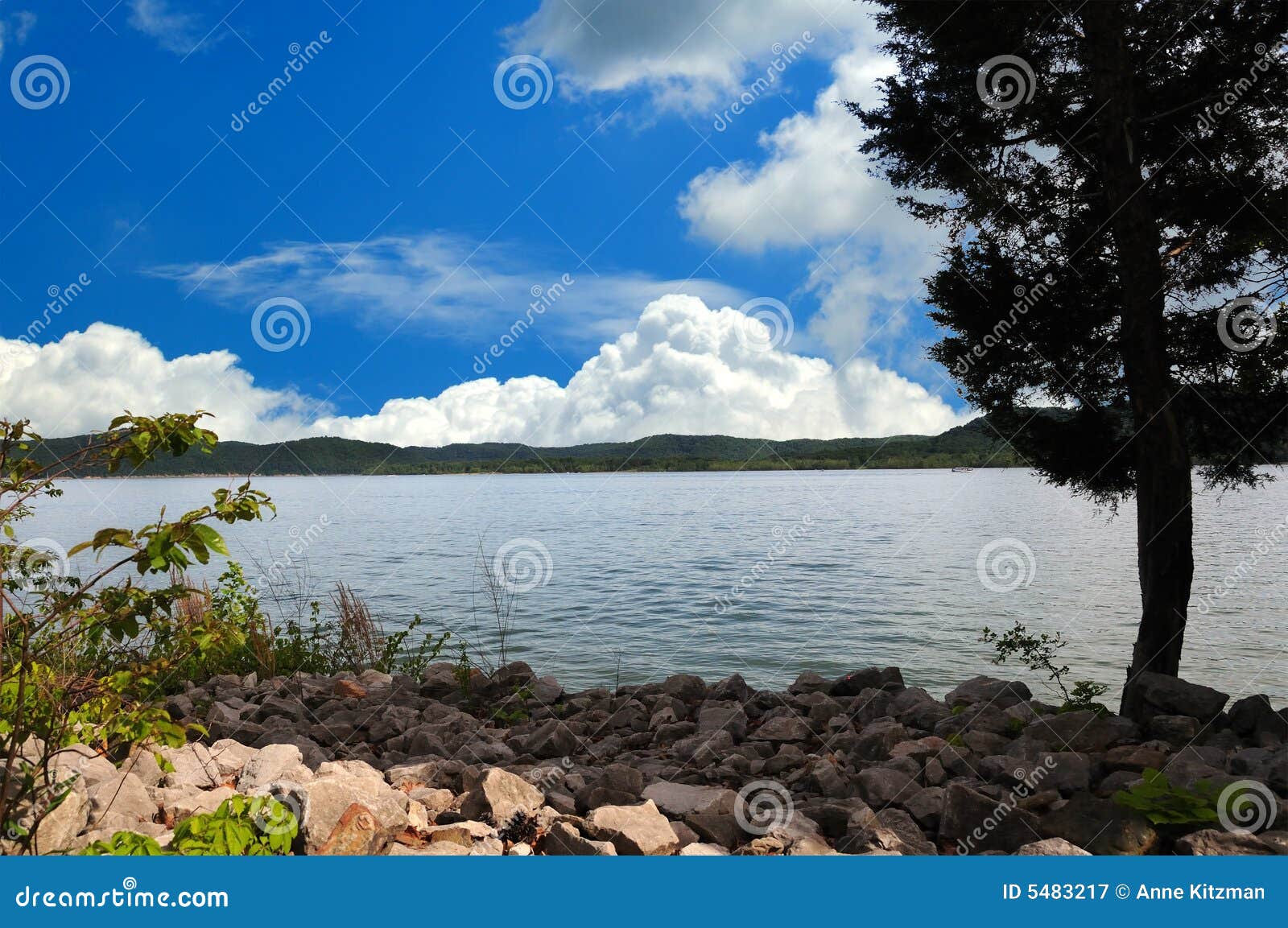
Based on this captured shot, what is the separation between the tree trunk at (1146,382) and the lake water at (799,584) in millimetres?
1904

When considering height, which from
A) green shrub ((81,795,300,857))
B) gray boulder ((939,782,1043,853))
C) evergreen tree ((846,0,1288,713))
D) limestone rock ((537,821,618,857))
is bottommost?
gray boulder ((939,782,1043,853))

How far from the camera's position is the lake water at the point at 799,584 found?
10266 millimetres

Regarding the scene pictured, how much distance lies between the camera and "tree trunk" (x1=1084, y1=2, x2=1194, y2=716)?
7.16 meters

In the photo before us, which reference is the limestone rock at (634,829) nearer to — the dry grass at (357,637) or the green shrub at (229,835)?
the green shrub at (229,835)

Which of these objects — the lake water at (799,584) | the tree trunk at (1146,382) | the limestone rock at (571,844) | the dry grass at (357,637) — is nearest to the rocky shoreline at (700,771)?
the limestone rock at (571,844)

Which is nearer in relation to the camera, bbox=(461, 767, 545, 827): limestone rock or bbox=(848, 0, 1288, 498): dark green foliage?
bbox=(461, 767, 545, 827): limestone rock

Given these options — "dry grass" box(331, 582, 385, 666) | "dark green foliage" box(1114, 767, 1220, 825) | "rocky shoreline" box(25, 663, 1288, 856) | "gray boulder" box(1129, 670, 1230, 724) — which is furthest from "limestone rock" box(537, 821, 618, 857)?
"dry grass" box(331, 582, 385, 666)

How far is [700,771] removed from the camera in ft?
17.7

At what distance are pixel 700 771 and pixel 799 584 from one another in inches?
415

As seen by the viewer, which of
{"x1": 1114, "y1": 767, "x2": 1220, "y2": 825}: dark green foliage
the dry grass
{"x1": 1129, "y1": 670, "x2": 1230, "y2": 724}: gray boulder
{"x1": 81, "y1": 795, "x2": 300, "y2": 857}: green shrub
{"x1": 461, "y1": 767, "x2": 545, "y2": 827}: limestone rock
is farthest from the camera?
the dry grass

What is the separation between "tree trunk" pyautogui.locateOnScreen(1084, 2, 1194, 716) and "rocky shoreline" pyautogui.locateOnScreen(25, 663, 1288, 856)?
0.85 m

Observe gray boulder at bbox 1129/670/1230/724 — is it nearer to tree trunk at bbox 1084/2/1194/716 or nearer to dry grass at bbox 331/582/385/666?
tree trunk at bbox 1084/2/1194/716

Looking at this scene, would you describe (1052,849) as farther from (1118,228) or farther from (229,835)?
(1118,228)

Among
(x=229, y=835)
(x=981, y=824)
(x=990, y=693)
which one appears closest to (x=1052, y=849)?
(x=981, y=824)
